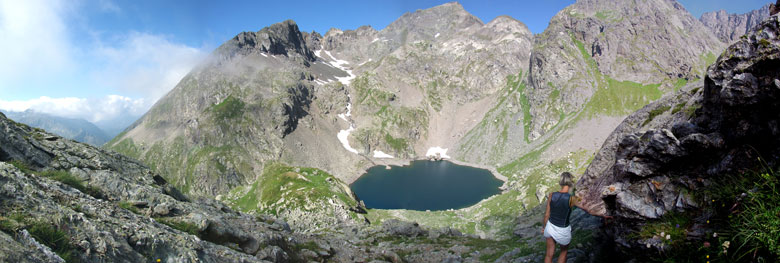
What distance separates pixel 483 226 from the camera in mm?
53969

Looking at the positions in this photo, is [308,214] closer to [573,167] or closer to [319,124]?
[573,167]

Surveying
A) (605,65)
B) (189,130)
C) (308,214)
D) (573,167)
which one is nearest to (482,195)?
(573,167)

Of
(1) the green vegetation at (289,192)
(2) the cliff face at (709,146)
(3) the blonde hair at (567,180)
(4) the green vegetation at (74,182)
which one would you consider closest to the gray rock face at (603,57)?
(1) the green vegetation at (289,192)

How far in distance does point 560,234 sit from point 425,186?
126 m

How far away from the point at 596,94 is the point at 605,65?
83.2 ft

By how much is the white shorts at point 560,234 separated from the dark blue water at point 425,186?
96.4 metres

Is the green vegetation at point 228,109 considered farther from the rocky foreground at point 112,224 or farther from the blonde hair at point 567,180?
the blonde hair at point 567,180

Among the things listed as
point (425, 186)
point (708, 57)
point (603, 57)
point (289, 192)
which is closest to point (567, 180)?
point (289, 192)

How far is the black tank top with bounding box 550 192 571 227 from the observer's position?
898 centimetres

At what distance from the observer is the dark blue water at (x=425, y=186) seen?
11062cm

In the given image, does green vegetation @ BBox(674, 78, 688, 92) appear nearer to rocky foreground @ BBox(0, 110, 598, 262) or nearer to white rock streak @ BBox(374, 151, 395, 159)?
white rock streak @ BBox(374, 151, 395, 159)

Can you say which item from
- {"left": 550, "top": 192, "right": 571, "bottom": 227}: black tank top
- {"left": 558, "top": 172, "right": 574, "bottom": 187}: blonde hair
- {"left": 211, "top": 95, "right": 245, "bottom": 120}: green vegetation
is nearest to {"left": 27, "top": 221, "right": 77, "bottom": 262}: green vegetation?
{"left": 550, "top": 192, "right": 571, "bottom": 227}: black tank top

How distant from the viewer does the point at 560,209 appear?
29.9 feet

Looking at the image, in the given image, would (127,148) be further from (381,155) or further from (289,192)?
(289,192)
